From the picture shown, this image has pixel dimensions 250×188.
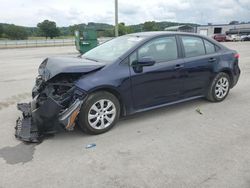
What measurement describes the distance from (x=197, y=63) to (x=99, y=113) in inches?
91.4

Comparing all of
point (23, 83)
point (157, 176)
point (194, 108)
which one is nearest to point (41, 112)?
point (157, 176)

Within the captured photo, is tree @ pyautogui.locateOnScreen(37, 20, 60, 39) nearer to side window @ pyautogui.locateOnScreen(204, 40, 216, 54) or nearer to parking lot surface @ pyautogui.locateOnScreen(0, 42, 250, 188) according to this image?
side window @ pyautogui.locateOnScreen(204, 40, 216, 54)

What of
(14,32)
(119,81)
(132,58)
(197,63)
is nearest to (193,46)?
(197,63)

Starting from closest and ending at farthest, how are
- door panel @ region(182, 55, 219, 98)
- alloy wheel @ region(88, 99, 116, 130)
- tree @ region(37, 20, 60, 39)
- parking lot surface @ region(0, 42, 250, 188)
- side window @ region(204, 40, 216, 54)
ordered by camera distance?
1. parking lot surface @ region(0, 42, 250, 188)
2. alloy wheel @ region(88, 99, 116, 130)
3. door panel @ region(182, 55, 219, 98)
4. side window @ region(204, 40, 216, 54)
5. tree @ region(37, 20, 60, 39)

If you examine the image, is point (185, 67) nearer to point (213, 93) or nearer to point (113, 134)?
point (213, 93)

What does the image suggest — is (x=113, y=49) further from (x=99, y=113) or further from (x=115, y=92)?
(x=99, y=113)

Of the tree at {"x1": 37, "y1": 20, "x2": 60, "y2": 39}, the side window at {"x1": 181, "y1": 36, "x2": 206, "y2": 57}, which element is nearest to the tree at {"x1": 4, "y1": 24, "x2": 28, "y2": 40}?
the tree at {"x1": 37, "y1": 20, "x2": 60, "y2": 39}

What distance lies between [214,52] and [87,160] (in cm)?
372

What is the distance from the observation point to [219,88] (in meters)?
5.60

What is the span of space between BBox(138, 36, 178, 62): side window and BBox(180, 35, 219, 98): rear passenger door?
9.6 inches

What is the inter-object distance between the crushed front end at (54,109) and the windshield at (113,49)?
775 millimetres

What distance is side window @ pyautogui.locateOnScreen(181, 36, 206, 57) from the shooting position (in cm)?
500

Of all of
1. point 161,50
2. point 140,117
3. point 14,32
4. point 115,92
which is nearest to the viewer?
point 115,92

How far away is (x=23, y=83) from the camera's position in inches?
310
